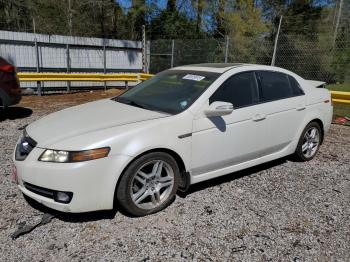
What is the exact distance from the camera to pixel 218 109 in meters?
3.63

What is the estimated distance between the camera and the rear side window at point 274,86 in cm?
441

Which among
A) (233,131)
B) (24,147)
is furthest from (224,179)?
(24,147)

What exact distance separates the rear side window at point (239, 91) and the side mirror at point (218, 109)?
0.45 feet

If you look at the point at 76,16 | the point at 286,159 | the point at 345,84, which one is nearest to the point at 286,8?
the point at 345,84

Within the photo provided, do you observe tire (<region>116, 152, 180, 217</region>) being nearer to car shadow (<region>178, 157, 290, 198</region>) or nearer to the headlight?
the headlight

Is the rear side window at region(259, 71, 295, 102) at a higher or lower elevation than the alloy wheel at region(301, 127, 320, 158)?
higher

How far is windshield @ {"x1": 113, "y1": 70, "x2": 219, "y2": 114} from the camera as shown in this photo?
12.5 feet

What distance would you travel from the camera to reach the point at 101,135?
10.3ft

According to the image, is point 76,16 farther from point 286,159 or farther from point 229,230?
point 229,230

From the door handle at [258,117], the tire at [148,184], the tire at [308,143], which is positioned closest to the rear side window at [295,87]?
the tire at [308,143]

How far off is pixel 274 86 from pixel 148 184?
7.56 feet

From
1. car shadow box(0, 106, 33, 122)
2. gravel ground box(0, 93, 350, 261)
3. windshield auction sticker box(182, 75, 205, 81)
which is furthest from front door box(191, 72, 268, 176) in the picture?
car shadow box(0, 106, 33, 122)

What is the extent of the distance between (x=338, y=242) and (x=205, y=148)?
157 cm

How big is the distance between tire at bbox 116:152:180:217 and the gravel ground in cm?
Result: 12
